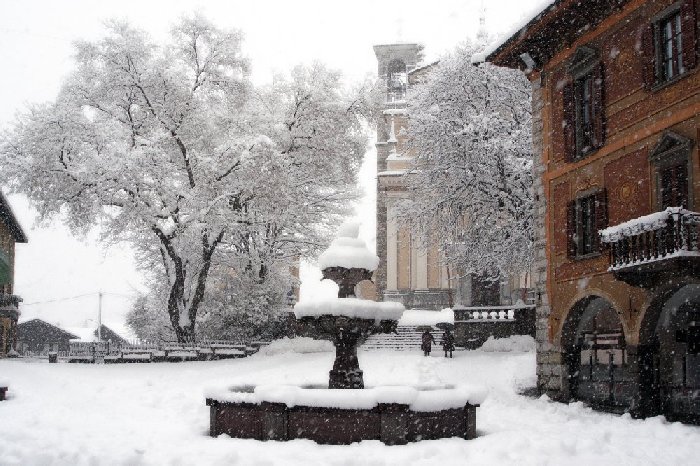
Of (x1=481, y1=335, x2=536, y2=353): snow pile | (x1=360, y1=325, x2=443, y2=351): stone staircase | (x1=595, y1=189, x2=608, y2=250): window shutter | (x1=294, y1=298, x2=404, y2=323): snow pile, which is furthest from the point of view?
(x1=360, y1=325, x2=443, y2=351): stone staircase

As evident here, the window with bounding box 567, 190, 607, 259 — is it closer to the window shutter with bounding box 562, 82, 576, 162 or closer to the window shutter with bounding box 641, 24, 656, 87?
the window shutter with bounding box 562, 82, 576, 162

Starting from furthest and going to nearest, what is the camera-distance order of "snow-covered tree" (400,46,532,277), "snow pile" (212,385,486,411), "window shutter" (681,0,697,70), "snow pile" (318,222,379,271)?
"snow-covered tree" (400,46,532,277) < "window shutter" (681,0,697,70) < "snow pile" (318,222,379,271) < "snow pile" (212,385,486,411)

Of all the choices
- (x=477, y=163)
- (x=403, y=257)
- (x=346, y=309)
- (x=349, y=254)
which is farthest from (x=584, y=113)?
(x=403, y=257)

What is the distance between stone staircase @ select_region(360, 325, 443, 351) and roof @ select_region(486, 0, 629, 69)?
13981mm

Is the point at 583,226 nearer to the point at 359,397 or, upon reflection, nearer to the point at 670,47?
the point at 670,47

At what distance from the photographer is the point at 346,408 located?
37.6 ft

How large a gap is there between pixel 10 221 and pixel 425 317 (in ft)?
81.3

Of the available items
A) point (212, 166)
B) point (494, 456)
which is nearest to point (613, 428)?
point (494, 456)

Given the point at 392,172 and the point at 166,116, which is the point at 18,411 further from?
the point at 392,172

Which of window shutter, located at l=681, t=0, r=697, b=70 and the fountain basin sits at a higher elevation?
window shutter, located at l=681, t=0, r=697, b=70

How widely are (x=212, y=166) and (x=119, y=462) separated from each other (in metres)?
22.8

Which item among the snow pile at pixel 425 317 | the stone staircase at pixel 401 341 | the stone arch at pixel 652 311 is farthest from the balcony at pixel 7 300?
the stone arch at pixel 652 311

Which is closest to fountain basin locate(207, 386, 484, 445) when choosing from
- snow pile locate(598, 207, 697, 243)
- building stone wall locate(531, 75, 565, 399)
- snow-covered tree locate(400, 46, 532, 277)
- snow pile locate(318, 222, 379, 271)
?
snow pile locate(318, 222, 379, 271)

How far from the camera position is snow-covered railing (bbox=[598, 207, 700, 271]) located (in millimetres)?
14164
